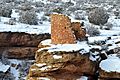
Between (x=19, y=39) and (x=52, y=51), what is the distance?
5861mm

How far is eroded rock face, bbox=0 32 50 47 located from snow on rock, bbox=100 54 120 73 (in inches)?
177

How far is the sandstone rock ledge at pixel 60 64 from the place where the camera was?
11.7m

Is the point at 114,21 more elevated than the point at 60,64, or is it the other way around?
the point at 60,64

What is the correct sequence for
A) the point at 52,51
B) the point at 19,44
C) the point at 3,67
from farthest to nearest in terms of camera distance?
the point at 19,44, the point at 3,67, the point at 52,51

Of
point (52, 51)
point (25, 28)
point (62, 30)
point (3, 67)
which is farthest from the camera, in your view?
point (25, 28)

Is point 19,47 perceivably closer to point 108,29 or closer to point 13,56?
point 13,56

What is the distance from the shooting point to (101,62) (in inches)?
505

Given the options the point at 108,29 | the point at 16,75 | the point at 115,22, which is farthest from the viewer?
the point at 115,22

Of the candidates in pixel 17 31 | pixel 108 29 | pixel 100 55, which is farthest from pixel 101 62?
pixel 108 29

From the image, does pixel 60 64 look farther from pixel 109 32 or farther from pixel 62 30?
pixel 109 32

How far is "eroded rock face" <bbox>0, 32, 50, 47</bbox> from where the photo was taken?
17.5 m

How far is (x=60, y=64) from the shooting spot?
38.8ft

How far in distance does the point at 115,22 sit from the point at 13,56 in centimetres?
669

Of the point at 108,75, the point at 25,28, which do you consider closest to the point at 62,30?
the point at 108,75
